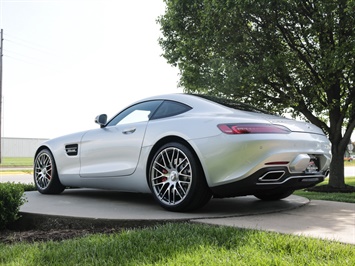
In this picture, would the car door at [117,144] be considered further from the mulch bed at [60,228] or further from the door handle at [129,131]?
the mulch bed at [60,228]

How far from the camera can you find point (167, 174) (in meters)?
4.61

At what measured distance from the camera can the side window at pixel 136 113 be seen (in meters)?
5.26

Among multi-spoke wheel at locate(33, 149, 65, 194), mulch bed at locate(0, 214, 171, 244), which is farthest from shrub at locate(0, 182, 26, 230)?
multi-spoke wheel at locate(33, 149, 65, 194)

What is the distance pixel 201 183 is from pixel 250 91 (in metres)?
7.18

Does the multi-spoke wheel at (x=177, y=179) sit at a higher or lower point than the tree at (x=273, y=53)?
lower

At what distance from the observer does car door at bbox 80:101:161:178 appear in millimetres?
5090

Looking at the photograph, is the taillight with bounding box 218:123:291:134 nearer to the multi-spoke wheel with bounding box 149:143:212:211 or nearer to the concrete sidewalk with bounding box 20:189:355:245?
the multi-spoke wheel with bounding box 149:143:212:211

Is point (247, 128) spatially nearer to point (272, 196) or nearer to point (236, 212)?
point (236, 212)

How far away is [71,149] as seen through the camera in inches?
244

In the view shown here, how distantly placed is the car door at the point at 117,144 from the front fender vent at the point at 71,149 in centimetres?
19

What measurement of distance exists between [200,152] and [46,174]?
3.40m

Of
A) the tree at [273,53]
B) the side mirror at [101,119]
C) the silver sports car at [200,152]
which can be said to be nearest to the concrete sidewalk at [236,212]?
the silver sports car at [200,152]

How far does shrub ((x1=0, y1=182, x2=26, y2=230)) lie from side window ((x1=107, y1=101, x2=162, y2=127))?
1.70 m

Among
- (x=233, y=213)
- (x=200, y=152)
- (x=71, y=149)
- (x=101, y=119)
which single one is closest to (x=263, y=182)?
(x=233, y=213)
